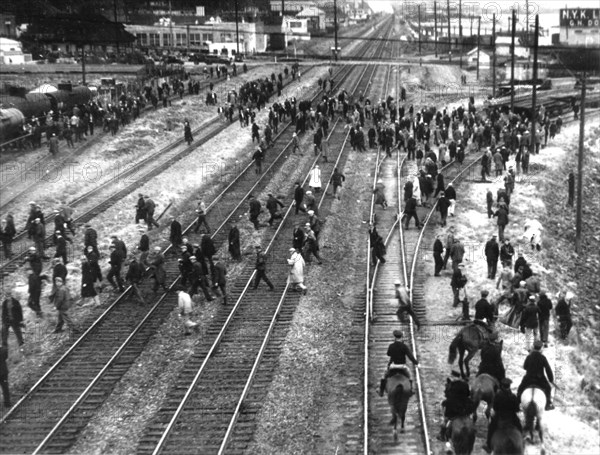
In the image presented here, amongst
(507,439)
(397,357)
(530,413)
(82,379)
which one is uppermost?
(397,357)

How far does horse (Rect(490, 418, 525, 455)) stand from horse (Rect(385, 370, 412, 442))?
1.74 m

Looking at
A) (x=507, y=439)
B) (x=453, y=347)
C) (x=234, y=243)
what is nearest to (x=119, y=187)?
(x=234, y=243)

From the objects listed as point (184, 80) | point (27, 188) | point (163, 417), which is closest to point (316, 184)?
point (27, 188)

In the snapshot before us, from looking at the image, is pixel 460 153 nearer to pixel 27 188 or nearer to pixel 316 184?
pixel 316 184

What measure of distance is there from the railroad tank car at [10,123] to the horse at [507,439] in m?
29.7

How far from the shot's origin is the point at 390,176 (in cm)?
3375

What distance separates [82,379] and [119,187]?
1719 centimetres

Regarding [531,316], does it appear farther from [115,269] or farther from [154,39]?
[154,39]

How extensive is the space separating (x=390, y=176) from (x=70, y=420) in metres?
21.3

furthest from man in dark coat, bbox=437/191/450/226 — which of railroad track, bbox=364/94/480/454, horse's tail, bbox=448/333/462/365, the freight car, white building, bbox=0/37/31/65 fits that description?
white building, bbox=0/37/31/65

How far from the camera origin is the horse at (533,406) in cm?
1300

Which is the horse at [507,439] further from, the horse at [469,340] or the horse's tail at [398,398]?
the horse at [469,340]

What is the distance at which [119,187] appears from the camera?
32.7 metres

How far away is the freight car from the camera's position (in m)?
36.9
